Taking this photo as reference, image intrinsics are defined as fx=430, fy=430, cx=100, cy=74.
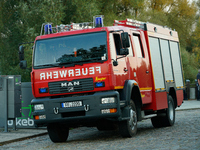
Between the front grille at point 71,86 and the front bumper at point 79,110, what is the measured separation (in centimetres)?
19

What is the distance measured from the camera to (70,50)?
33.2ft

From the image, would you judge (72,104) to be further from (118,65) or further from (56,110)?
(118,65)

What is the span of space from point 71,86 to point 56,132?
1423 millimetres

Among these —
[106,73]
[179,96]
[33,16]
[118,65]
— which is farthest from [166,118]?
[33,16]

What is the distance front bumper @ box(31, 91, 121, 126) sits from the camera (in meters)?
9.62

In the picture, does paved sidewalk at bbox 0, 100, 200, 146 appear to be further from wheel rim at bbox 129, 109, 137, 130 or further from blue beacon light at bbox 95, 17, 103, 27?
blue beacon light at bbox 95, 17, 103, 27

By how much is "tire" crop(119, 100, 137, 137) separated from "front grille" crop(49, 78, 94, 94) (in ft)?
4.09

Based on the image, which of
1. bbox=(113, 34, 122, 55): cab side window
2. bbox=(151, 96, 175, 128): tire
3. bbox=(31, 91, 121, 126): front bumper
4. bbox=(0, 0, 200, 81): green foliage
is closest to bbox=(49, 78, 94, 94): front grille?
bbox=(31, 91, 121, 126): front bumper

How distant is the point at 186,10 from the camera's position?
4025cm

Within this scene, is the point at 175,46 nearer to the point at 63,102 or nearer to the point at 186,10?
the point at 63,102

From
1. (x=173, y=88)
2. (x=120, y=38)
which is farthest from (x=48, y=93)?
(x=173, y=88)

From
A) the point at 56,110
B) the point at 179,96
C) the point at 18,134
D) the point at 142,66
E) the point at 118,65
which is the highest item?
the point at 142,66

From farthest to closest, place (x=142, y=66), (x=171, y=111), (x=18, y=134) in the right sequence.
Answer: (x=171, y=111), (x=18, y=134), (x=142, y=66)

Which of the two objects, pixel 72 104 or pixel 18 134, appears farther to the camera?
pixel 18 134
